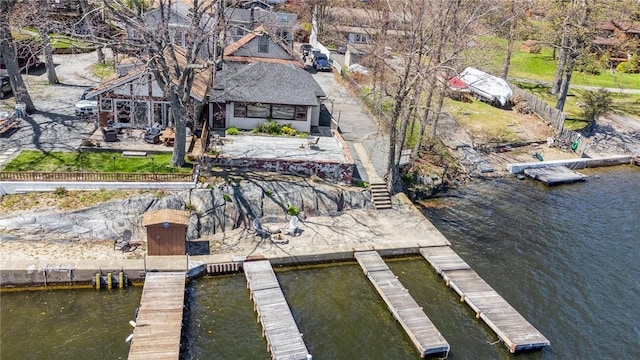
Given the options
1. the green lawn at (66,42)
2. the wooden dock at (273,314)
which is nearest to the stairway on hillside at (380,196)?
the wooden dock at (273,314)

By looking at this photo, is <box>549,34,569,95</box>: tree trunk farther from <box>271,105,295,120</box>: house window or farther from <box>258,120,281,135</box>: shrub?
<box>258,120,281,135</box>: shrub

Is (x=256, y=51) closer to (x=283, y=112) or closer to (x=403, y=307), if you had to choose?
(x=283, y=112)

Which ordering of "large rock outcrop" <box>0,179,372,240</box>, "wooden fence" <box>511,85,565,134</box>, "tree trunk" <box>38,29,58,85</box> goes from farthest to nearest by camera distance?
"wooden fence" <box>511,85,565,134</box> < "tree trunk" <box>38,29,58,85</box> < "large rock outcrop" <box>0,179,372,240</box>

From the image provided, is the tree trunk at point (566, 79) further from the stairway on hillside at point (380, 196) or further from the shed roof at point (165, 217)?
the shed roof at point (165, 217)

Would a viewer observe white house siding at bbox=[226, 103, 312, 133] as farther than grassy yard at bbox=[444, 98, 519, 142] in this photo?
No

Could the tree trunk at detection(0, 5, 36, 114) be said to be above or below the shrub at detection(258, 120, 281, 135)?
above

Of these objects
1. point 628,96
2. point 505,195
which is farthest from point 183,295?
point 628,96

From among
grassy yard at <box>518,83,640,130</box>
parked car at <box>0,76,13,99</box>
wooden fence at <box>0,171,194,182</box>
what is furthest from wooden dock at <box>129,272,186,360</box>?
grassy yard at <box>518,83,640,130</box>

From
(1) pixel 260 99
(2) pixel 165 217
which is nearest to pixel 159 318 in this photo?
(2) pixel 165 217
